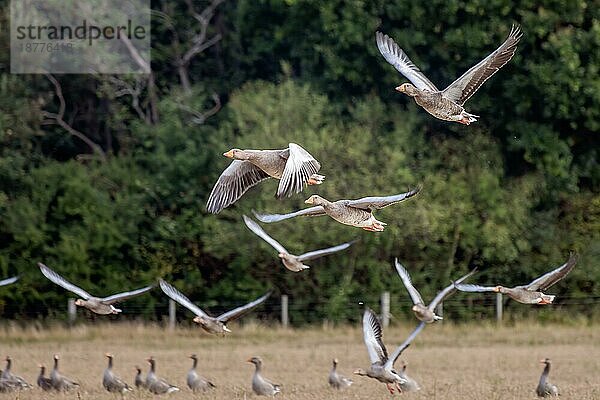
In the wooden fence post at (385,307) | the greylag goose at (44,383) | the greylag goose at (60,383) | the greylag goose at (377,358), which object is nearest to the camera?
the greylag goose at (377,358)

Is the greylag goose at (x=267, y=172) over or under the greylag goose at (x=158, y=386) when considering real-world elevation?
over

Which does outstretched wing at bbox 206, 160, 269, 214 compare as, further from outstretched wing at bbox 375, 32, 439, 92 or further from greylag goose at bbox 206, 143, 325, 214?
outstretched wing at bbox 375, 32, 439, 92

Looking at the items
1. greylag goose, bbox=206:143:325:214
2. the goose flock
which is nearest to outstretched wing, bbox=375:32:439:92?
the goose flock

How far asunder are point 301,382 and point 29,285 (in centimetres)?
1587

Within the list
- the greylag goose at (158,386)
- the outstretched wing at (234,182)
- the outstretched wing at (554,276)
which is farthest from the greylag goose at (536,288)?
the greylag goose at (158,386)

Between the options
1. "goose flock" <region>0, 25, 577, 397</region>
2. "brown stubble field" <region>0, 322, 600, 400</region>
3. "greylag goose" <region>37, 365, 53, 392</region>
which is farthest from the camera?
"greylag goose" <region>37, 365, 53, 392</region>

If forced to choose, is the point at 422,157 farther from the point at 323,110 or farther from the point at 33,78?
the point at 33,78

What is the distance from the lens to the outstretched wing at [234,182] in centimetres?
1709

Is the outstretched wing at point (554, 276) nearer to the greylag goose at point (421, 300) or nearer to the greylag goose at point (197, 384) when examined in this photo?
the greylag goose at point (421, 300)

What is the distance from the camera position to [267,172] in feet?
53.0

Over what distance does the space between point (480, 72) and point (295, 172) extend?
295 centimetres

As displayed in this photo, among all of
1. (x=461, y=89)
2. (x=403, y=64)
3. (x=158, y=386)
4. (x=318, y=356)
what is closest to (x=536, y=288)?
(x=403, y=64)

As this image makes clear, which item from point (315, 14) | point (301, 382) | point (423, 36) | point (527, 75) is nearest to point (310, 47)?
point (315, 14)

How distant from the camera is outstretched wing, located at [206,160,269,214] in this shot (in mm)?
17094
